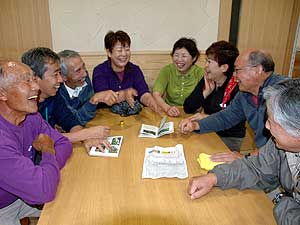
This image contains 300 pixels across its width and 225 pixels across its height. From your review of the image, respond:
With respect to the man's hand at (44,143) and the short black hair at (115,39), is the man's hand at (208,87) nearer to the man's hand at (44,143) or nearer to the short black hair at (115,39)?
the short black hair at (115,39)

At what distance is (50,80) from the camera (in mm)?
1836

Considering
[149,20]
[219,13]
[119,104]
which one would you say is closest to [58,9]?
[149,20]

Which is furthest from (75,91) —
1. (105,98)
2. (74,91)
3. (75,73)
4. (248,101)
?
(248,101)

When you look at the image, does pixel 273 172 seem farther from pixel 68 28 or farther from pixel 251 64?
pixel 68 28

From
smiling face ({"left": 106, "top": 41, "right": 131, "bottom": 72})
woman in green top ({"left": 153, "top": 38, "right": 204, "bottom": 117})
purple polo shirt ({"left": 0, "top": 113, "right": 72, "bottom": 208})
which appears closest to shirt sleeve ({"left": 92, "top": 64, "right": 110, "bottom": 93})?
smiling face ({"left": 106, "top": 41, "right": 131, "bottom": 72})

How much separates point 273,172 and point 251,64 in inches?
29.0

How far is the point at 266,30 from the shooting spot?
11.2ft

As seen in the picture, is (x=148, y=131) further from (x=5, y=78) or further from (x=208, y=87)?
(x=5, y=78)

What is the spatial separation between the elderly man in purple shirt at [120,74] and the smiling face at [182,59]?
36 centimetres

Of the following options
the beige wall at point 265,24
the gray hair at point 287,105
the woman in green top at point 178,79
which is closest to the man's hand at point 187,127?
the woman in green top at point 178,79

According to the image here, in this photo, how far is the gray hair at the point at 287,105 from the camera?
1.10m

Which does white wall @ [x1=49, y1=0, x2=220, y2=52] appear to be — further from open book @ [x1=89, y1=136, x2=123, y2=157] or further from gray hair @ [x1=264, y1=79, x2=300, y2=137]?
gray hair @ [x1=264, y1=79, x2=300, y2=137]

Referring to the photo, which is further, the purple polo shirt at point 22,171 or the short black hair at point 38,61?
the short black hair at point 38,61

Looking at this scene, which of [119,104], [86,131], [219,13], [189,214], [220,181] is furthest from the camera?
[219,13]
